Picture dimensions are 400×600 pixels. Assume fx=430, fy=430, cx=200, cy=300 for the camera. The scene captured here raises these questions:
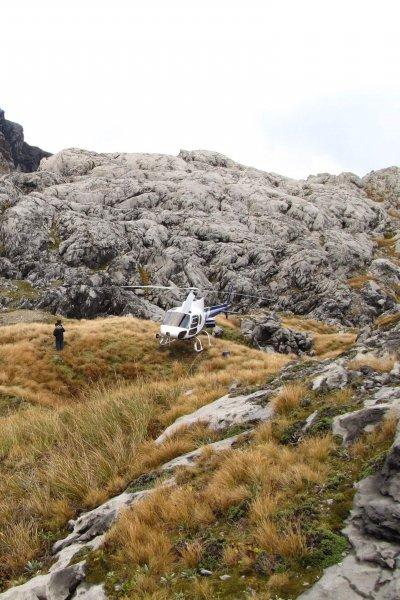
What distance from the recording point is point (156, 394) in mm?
13414

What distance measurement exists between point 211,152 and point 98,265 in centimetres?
6894

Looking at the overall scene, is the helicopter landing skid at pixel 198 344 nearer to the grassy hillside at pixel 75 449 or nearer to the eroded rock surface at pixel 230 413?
the grassy hillside at pixel 75 449

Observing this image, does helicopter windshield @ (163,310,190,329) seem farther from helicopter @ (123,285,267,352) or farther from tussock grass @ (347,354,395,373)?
tussock grass @ (347,354,395,373)

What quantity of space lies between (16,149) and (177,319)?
18078cm

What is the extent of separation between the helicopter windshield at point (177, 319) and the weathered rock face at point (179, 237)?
26071 millimetres

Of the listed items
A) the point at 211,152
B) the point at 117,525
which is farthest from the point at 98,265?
the point at 117,525

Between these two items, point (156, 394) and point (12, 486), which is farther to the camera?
point (156, 394)

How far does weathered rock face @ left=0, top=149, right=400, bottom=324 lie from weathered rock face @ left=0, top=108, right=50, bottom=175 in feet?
234

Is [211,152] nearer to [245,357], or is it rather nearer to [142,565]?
[245,357]

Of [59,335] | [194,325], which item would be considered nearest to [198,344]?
[194,325]

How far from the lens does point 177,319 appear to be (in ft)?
97.7

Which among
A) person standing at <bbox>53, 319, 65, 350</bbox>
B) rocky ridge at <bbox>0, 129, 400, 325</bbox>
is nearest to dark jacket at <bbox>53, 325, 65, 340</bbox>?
person standing at <bbox>53, 319, 65, 350</bbox>

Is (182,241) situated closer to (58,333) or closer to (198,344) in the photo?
(198,344)

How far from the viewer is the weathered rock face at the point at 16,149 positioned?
174 m
